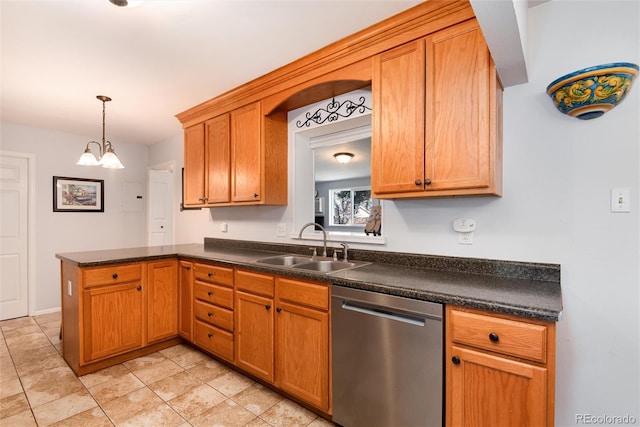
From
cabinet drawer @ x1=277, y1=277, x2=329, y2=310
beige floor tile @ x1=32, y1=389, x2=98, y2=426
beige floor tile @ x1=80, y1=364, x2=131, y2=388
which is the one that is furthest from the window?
beige floor tile @ x1=32, y1=389, x2=98, y2=426

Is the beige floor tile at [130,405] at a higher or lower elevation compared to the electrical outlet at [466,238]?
lower

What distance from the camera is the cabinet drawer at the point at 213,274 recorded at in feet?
7.93

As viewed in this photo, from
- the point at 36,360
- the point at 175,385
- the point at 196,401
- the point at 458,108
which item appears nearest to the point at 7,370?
the point at 36,360

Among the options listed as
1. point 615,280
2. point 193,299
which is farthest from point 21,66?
point 615,280

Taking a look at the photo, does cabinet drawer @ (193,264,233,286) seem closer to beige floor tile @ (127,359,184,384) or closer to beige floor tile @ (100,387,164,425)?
beige floor tile @ (127,359,184,384)

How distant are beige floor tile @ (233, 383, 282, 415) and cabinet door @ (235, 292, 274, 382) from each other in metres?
0.11

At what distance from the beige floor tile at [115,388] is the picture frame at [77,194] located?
114 inches

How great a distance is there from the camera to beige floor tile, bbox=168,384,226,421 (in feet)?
6.45

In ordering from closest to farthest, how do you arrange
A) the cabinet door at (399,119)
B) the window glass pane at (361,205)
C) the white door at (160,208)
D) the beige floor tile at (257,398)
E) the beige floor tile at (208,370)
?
the cabinet door at (399,119) < the beige floor tile at (257,398) < the beige floor tile at (208,370) < the window glass pane at (361,205) < the white door at (160,208)

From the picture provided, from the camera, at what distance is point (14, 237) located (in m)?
3.83

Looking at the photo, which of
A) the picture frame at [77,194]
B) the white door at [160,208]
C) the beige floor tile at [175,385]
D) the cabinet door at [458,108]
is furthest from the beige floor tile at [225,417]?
the picture frame at [77,194]

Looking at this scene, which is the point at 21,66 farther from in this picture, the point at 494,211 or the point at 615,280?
the point at 615,280

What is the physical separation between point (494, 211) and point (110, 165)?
10.3ft

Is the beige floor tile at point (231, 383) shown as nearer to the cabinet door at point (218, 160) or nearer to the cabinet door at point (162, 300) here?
the cabinet door at point (162, 300)
